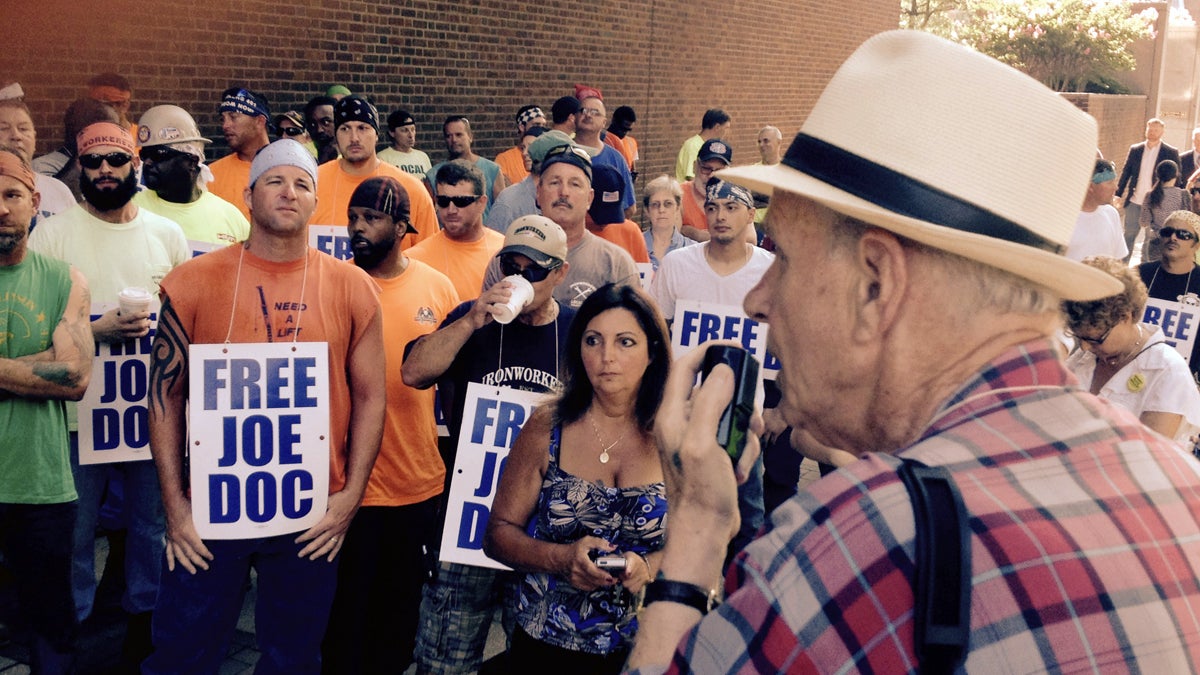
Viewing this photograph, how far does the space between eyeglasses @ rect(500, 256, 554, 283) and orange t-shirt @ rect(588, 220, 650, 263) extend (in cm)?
273

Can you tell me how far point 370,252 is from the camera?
523cm

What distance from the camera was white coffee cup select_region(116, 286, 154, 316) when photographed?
4.93 meters

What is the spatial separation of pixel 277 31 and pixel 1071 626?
1058 cm

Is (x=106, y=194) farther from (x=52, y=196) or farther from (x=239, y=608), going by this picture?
(x=239, y=608)

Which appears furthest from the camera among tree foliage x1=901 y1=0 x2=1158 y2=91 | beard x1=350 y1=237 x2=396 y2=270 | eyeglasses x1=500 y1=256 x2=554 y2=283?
tree foliage x1=901 y1=0 x2=1158 y2=91

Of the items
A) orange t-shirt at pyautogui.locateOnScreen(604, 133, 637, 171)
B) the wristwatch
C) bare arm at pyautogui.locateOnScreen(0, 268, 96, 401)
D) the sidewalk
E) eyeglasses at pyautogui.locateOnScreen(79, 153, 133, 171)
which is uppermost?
orange t-shirt at pyautogui.locateOnScreen(604, 133, 637, 171)

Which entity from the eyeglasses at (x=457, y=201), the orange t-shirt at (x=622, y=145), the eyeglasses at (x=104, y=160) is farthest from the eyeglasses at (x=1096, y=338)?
the orange t-shirt at (x=622, y=145)

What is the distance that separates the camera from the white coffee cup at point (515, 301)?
436cm

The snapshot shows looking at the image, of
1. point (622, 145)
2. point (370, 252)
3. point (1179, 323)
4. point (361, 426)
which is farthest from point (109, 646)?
point (622, 145)

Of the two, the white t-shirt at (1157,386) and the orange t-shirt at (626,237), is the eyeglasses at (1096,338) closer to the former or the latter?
the white t-shirt at (1157,386)

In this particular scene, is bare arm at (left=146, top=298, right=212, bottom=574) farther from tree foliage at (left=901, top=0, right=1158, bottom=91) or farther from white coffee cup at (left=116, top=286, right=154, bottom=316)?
tree foliage at (left=901, top=0, right=1158, bottom=91)

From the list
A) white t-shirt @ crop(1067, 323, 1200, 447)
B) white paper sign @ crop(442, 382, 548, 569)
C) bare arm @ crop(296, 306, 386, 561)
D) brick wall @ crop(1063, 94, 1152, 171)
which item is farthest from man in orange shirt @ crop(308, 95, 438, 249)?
brick wall @ crop(1063, 94, 1152, 171)

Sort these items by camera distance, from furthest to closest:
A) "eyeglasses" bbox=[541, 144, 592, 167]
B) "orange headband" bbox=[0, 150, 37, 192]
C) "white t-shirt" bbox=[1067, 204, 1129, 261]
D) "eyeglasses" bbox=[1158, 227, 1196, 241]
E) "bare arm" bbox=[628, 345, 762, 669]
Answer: "white t-shirt" bbox=[1067, 204, 1129, 261] < "eyeglasses" bbox=[1158, 227, 1196, 241] < "eyeglasses" bbox=[541, 144, 592, 167] < "orange headband" bbox=[0, 150, 37, 192] < "bare arm" bbox=[628, 345, 762, 669]

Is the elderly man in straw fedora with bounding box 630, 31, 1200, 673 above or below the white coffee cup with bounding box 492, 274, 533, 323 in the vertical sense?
above
